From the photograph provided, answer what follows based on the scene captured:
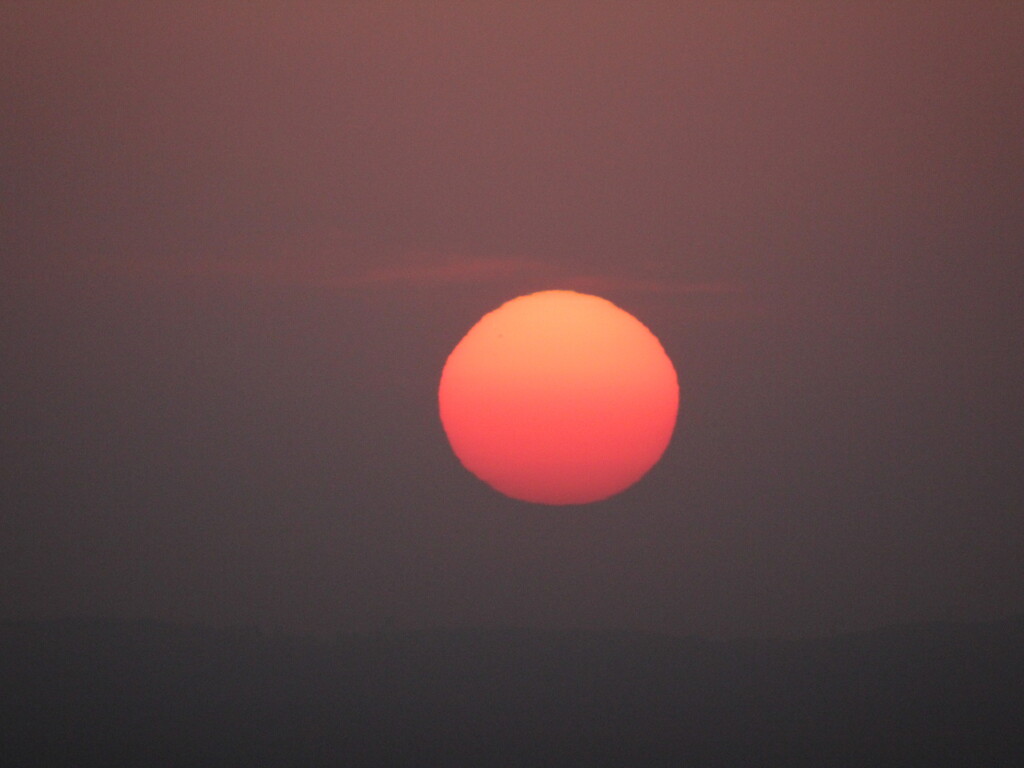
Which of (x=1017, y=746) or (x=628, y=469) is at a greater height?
(x=628, y=469)

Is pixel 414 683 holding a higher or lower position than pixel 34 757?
higher

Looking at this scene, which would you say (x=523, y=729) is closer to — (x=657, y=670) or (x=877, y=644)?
(x=657, y=670)

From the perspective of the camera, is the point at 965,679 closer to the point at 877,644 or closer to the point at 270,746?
the point at 877,644

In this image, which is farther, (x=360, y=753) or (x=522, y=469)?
(x=360, y=753)

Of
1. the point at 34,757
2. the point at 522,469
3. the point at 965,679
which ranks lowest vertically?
the point at 34,757

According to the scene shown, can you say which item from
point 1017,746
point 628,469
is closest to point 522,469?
point 628,469

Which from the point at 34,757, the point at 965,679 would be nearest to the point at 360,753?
the point at 34,757

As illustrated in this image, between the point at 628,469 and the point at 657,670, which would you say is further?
the point at 657,670
